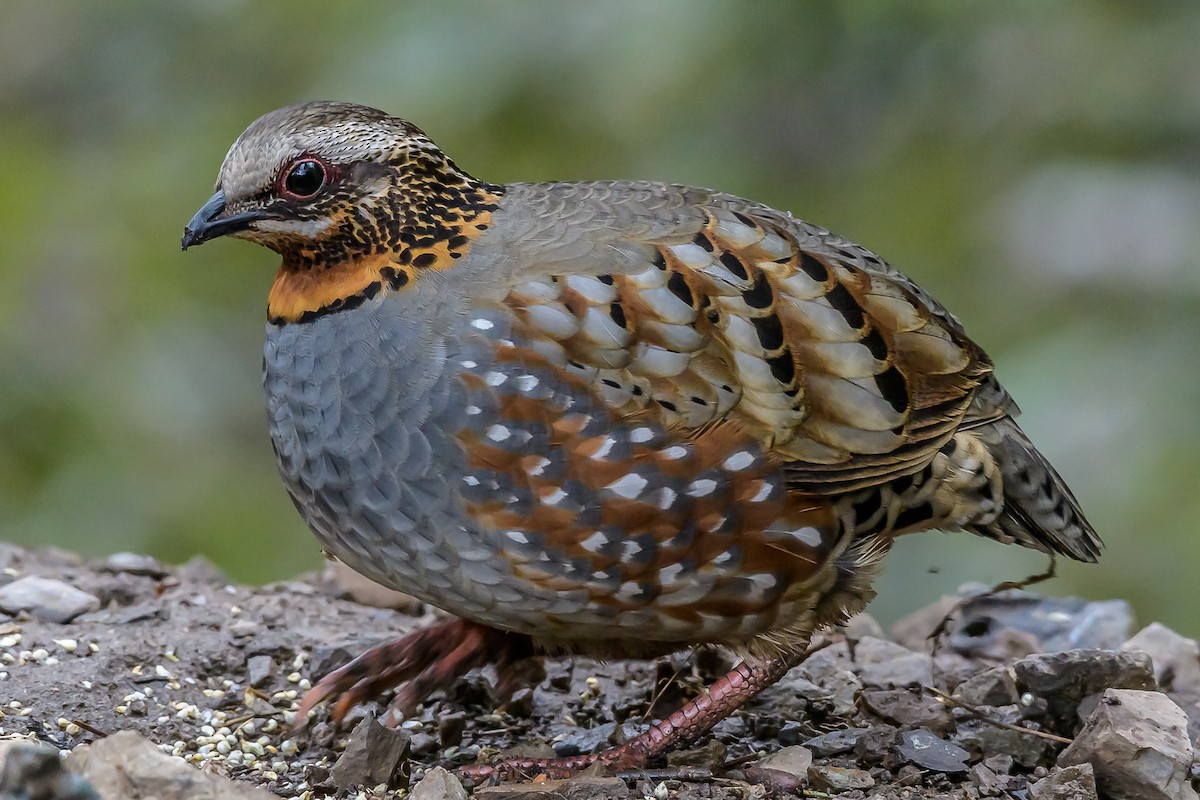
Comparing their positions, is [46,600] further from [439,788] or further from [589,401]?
[589,401]


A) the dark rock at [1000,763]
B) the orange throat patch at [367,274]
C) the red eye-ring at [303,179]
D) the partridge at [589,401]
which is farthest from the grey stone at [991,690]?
the red eye-ring at [303,179]

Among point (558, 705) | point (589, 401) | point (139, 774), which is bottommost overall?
point (139, 774)

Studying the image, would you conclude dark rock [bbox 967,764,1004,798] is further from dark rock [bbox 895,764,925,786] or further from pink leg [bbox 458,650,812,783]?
pink leg [bbox 458,650,812,783]

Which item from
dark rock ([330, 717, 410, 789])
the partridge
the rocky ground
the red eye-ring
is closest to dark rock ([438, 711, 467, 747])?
the rocky ground

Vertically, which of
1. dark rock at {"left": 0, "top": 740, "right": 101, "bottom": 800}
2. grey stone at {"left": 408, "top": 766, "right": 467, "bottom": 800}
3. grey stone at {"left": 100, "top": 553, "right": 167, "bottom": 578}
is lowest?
dark rock at {"left": 0, "top": 740, "right": 101, "bottom": 800}

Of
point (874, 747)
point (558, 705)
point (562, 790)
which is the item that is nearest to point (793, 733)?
point (874, 747)

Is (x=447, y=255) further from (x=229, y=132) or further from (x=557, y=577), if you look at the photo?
(x=229, y=132)
